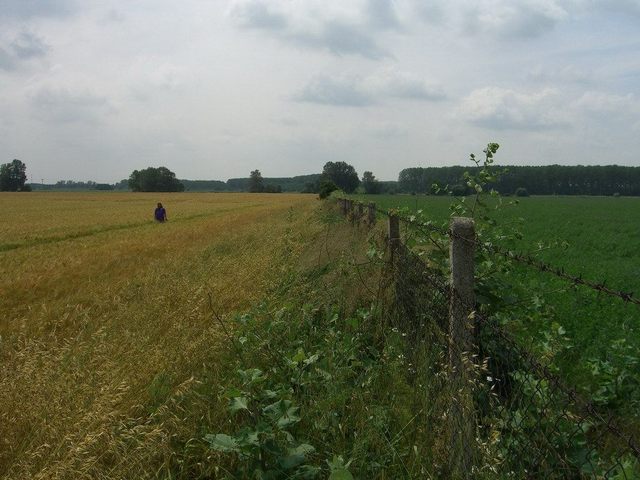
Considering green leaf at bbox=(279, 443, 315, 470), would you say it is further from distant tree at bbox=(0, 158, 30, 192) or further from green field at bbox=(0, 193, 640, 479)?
distant tree at bbox=(0, 158, 30, 192)

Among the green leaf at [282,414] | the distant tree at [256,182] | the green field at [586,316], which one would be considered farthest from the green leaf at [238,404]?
the distant tree at [256,182]

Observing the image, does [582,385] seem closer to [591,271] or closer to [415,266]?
[415,266]

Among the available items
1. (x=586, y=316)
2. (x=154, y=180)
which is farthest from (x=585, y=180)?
(x=586, y=316)

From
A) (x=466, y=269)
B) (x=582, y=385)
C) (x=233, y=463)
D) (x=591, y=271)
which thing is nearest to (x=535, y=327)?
(x=582, y=385)

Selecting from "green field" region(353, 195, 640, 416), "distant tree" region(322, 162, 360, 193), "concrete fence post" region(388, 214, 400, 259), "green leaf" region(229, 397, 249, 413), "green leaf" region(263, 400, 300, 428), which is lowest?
"green field" region(353, 195, 640, 416)

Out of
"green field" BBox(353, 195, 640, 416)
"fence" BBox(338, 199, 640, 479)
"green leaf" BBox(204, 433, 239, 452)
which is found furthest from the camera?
"green field" BBox(353, 195, 640, 416)

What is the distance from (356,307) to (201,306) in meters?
2.11

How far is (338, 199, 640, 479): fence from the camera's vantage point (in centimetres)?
269

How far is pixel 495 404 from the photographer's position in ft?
11.4

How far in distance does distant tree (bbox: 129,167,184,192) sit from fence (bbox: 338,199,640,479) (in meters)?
129

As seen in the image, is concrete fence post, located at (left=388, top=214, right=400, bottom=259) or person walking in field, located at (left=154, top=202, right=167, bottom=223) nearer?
concrete fence post, located at (left=388, top=214, right=400, bottom=259)

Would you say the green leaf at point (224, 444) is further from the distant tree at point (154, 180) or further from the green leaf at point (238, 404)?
the distant tree at point (154, 180)

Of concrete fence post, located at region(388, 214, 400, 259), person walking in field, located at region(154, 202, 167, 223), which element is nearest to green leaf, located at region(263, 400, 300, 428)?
concrete fence post, located at region(388, 214, 400, 259)

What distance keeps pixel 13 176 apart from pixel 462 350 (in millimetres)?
131581
